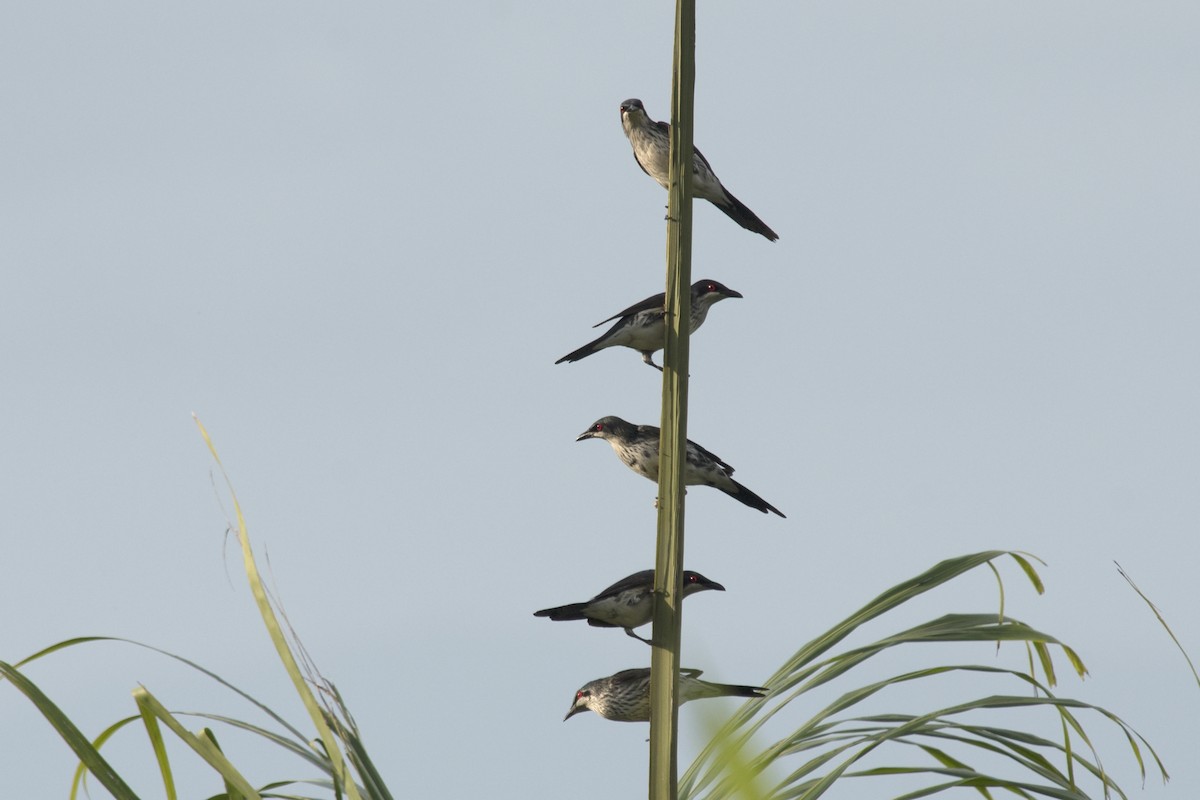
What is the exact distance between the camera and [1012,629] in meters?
3.42

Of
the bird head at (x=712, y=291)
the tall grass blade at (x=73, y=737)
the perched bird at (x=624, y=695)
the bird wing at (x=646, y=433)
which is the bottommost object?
the tall grass blade at (x=73, y=737)

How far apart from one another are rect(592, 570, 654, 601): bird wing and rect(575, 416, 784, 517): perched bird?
A: 893 millimetres

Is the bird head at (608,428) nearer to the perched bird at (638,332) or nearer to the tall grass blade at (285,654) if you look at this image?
the perched bird at (638,332)

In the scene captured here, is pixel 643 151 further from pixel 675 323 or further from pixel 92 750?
pixel 92 750

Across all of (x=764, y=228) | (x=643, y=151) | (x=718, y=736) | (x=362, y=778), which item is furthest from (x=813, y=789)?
(x=643, y=151)

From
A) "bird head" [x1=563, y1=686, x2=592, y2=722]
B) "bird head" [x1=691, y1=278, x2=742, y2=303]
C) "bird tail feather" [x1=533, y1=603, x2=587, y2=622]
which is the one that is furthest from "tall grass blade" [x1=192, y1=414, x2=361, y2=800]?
"bird head" [x1=691, y1=278, x2=742, y2=303]

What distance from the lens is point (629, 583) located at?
380cm

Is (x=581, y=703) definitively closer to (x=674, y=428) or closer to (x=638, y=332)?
(x=638, y=332)

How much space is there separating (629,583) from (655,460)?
1.28 meters

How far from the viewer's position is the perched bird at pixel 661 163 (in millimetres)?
5750

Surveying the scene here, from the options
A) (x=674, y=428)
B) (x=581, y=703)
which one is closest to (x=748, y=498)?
(x=581, y=703)

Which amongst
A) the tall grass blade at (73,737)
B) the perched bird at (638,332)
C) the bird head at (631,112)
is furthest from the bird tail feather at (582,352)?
the tall grass blade at (73,737)

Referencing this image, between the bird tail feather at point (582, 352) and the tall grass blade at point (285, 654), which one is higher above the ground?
the bird tail feather at point (582, 352)

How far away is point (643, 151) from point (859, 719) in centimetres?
337
